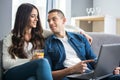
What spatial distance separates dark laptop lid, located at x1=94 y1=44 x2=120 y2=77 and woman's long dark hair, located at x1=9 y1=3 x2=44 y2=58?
0.66m

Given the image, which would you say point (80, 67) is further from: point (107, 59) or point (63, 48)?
point (63, 48)

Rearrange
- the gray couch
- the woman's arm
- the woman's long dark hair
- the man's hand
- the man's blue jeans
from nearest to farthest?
1. the man's blue jeans
2. the man's hand
3. the woman's arm
4. the woman's long dark hair
5. the gray couch

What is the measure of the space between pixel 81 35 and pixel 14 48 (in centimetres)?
67

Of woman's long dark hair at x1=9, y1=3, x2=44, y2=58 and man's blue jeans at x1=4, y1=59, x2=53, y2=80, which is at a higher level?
woman's long dark hair at x1=9, y1=3, x2=44, y2=58

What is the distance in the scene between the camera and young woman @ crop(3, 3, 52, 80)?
1613mm

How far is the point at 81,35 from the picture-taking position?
222 centimetres

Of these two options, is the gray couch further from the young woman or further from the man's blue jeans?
the man's blue jeans

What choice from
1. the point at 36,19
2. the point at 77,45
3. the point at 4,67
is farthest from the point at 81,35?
the point at 4,67

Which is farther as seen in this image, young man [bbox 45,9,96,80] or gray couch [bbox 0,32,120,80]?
gray couch [bbox 0,32,120,80]

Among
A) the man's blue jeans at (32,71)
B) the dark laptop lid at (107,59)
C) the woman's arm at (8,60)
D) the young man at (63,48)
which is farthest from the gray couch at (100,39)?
the man's blue jeans at (32,71)

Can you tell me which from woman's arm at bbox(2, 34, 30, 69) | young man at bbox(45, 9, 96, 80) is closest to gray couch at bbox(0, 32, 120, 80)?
young man at bbox(45, 9, 96, 80)

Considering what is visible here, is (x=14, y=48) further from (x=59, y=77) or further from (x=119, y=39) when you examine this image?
(x=119, y=39)

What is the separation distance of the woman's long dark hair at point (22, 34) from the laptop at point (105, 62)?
1.80 ft

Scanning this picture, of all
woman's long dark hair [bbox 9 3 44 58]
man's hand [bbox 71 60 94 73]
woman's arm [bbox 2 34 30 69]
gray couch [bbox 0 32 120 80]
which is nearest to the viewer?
man's hand [bbox 71 60 94 73]
